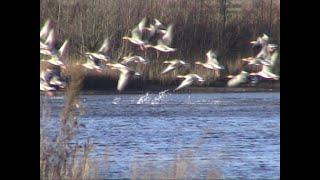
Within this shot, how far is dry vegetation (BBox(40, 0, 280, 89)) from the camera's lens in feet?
38.7

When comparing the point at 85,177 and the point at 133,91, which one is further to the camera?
the point at 133,91

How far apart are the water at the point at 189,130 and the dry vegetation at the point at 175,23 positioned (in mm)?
407

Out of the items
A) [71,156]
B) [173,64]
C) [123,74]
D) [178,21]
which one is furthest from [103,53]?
[71,156]

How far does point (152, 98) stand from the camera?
38.7ft

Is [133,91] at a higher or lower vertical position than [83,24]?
lower

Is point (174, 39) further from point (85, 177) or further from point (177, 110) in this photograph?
point (85, 177)

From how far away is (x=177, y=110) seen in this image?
11.4 m

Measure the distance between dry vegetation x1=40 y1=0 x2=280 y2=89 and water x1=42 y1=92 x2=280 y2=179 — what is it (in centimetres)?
41

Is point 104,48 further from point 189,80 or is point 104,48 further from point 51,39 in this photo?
point 189,80

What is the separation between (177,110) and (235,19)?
151cm

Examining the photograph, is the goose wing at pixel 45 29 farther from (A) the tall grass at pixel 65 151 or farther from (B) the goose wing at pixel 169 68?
(A) the tall grass at pixel 65 151

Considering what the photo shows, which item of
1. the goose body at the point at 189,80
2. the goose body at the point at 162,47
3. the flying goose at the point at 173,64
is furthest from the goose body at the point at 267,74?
the goose body at the point at 162,47

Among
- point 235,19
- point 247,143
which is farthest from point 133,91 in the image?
point 247,143
